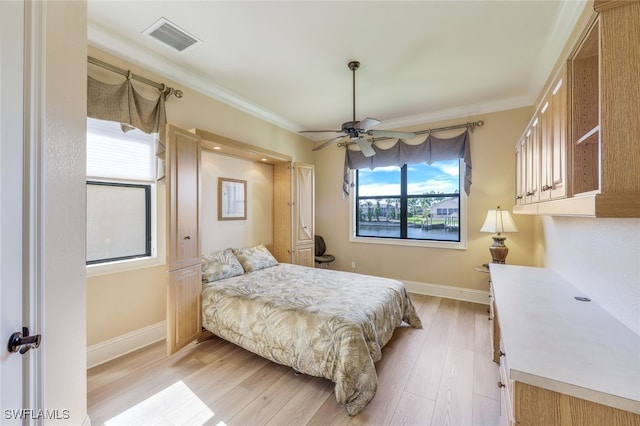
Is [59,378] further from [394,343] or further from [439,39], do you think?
[439,39]

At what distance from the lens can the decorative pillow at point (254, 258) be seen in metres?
3.48

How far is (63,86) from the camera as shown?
123 cm

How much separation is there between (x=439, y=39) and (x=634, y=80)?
1.82 metres

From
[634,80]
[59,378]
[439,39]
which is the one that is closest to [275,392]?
[59,378]

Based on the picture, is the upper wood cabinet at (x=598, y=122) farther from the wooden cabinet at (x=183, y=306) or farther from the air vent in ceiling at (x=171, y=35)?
the wooden cabinet at (x=183, y=306)

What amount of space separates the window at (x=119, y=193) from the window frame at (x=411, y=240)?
3295 millimetres

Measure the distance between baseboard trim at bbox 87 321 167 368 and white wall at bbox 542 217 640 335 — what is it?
146 inches

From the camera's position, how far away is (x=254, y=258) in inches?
142

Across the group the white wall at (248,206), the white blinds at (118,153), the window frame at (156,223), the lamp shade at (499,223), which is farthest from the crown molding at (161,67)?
the lamp shade at (499,223)

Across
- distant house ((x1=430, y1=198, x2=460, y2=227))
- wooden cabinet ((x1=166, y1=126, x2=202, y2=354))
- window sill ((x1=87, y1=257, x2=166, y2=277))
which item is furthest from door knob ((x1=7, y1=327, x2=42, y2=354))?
distant house ((x1=430, y1=198, x2=460, y2=227))

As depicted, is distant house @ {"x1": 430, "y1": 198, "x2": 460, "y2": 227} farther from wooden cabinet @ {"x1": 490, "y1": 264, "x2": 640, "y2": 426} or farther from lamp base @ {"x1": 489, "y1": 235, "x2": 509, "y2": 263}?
wooden cabinet @ {"x1": 490, "y1": 264, "x2": 640, "y2": 426}

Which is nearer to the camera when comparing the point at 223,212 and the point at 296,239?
the point at 223,212

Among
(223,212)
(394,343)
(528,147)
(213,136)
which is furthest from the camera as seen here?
(223,212)

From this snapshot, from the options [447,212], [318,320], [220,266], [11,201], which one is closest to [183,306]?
[220,266]
